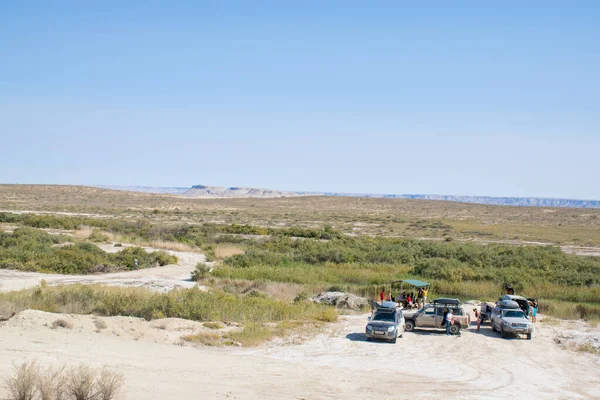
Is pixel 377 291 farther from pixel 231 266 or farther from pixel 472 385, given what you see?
pixel 472 385

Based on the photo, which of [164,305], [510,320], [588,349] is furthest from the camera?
[510,320]

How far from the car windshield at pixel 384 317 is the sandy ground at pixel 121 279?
14206 mm

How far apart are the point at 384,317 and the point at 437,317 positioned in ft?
10.7

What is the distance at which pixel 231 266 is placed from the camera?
146ft

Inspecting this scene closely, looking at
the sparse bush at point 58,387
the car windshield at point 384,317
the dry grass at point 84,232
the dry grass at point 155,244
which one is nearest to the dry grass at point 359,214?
the dry grass at point 84,232

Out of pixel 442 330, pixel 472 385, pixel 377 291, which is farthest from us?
pixel 377 291

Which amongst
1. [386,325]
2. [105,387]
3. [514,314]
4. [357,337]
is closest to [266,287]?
[357,337]

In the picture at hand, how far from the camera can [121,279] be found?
37625 millimetres

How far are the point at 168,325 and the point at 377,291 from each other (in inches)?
629

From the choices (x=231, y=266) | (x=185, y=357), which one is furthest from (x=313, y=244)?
(x=185, y=357)

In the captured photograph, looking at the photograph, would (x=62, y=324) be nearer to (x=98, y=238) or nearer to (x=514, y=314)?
(x=514, y=314)

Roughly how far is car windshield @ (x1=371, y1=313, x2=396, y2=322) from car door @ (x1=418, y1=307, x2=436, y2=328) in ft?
8.91

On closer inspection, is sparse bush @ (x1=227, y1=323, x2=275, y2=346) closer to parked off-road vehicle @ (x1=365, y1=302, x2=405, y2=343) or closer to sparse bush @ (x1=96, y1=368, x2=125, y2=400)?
parked off-road vehicle @ (x1=365, y1=302, x2=405, y2=343)

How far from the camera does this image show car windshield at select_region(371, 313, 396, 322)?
2409 centimetres
